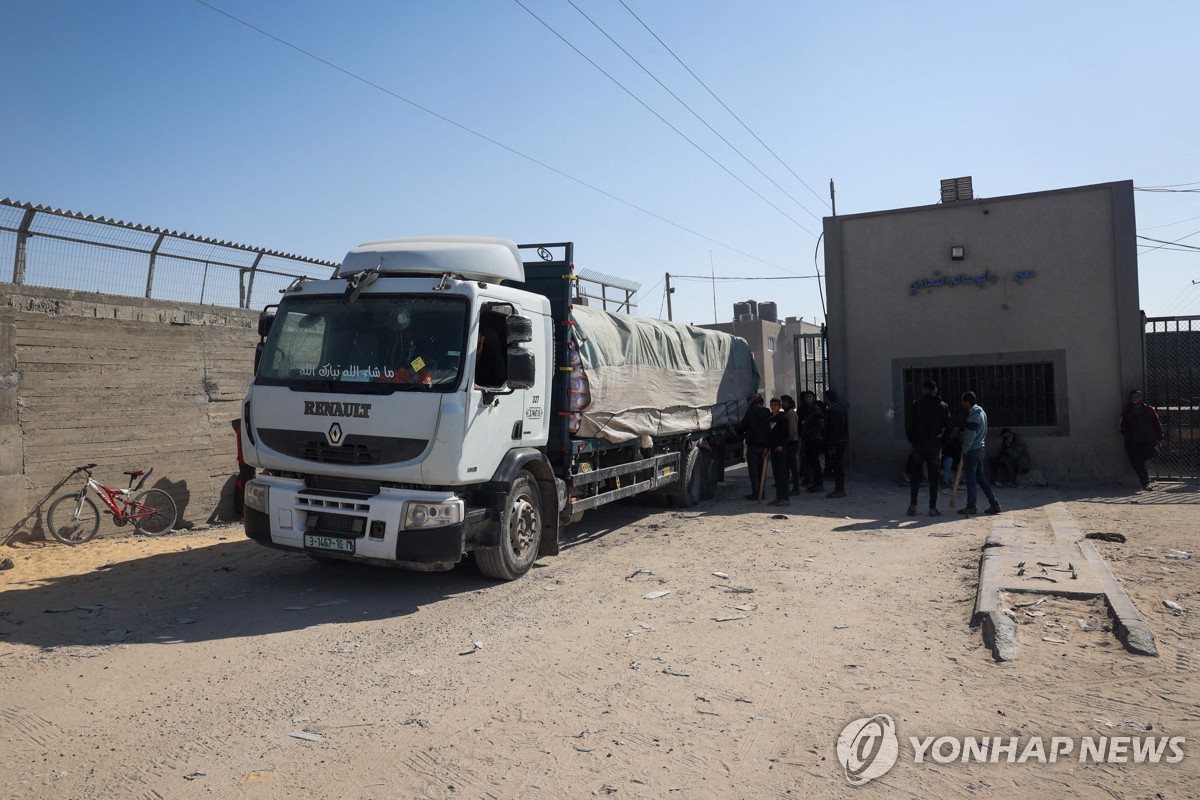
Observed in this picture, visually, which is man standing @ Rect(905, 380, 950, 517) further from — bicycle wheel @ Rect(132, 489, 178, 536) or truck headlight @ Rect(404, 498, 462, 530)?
bicycle wheel @ Rect(132, 489, 178, 536)

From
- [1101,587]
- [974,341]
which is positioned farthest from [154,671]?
[974,341]

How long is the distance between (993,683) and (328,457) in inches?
200

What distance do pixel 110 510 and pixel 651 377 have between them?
6.81 m

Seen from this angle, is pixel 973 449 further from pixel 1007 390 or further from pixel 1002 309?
pixel 1002 309

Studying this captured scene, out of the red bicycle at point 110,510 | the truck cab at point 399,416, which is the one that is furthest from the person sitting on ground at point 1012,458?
the red bicycle at point 110,510

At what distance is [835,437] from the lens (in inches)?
557

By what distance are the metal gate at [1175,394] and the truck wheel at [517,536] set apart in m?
11.6

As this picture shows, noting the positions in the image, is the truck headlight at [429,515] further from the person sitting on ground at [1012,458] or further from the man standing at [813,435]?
the person sitting on ground at [1012,458]

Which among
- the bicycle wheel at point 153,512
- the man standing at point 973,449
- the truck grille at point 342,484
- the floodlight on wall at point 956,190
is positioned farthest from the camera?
the floodlight on wall at point 956,190

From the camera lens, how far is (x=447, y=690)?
15.6 feet

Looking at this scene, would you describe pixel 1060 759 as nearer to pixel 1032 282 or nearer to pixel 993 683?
pixel 993 683

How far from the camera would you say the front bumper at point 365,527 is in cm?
644

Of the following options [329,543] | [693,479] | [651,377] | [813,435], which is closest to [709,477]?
[693,479]

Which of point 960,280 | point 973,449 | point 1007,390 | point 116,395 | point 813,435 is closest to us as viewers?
point 116,395
